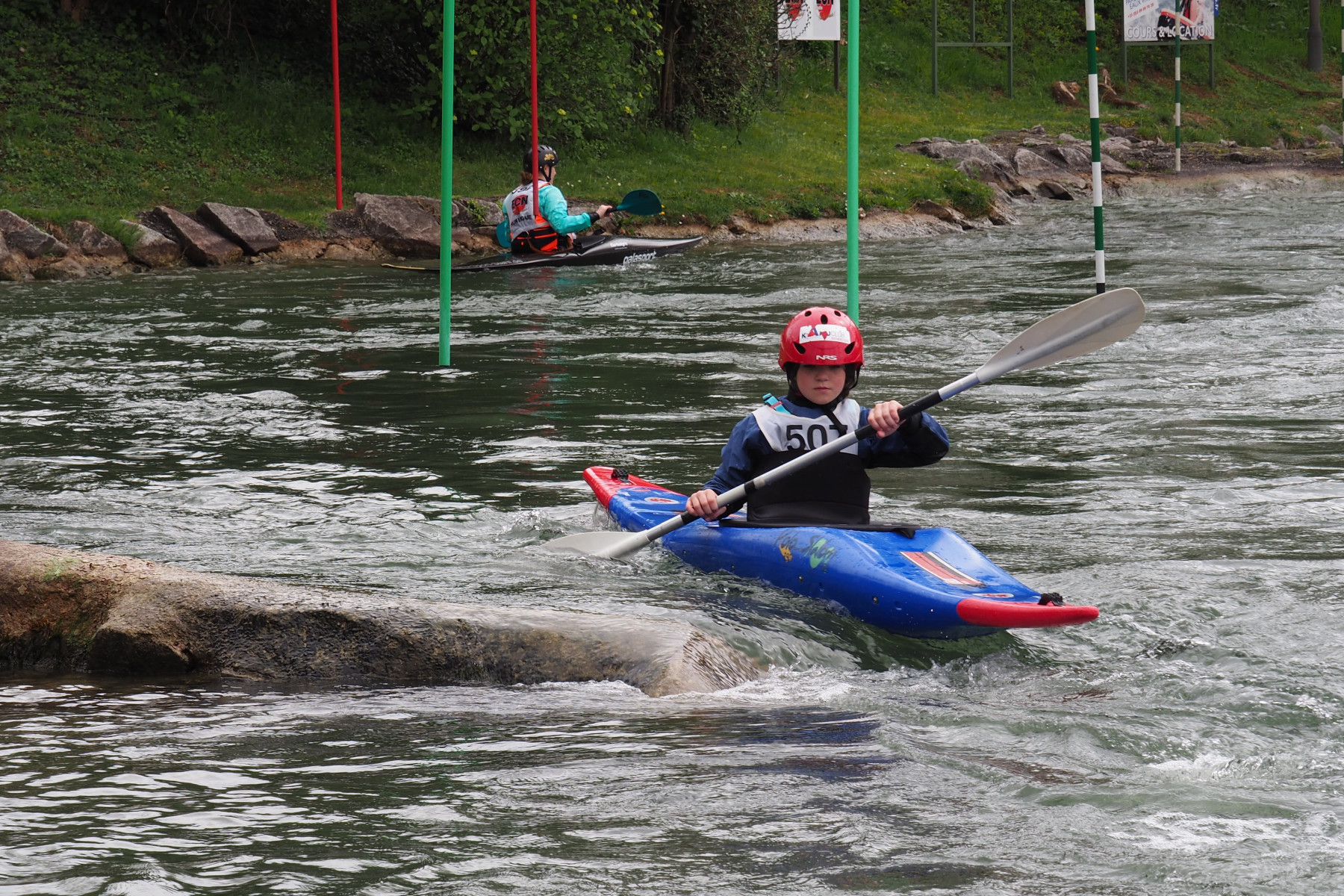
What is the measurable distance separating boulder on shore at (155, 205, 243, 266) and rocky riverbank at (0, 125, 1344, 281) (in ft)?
0.04

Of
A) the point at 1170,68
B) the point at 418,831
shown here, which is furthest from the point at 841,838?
the point at 1170,68

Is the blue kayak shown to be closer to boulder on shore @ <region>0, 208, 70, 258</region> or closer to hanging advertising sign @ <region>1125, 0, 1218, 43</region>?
boulder on shore @ <region>0, 208, 70, 258</region>

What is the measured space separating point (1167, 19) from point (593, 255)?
59.0ft

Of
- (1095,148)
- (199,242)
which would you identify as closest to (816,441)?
(1095,148)

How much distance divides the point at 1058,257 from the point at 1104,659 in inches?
477

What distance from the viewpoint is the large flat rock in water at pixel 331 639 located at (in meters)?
4.23

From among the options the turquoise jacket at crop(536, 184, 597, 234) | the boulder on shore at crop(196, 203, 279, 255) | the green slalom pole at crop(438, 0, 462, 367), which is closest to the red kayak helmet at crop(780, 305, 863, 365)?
the green slalom pole at crop(438, 0, 462, 367)

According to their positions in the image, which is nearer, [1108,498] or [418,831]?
[418,831]

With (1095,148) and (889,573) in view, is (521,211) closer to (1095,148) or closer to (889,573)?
(1095,148)

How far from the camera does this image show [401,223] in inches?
669

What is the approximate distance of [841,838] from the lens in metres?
3.04

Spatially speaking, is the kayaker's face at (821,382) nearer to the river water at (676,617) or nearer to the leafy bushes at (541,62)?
the river water at (676,617)

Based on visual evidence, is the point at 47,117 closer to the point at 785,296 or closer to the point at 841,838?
the point at 785,296

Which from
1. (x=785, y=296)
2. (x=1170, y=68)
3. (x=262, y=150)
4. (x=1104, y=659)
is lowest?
(x=1104, y=659)
